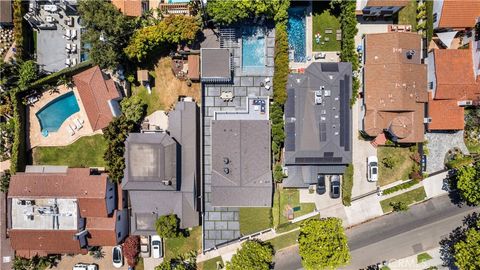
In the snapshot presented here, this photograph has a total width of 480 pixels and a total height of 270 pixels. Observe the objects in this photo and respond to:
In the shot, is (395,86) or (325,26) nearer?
(395,86)

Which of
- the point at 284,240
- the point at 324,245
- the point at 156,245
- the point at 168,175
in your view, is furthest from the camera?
the point at 284,240

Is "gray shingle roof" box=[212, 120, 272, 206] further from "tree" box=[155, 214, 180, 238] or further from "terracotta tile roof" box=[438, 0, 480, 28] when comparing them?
"terracotta tile roof" box=[438, 0, 480, 28]

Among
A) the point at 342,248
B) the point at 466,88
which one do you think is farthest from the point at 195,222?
the point at 466,88

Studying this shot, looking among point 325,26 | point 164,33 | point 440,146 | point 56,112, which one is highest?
point 325,26

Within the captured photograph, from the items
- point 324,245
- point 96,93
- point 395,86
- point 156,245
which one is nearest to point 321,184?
point 324,245

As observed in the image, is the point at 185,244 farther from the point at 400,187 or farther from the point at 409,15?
the point at 409,15

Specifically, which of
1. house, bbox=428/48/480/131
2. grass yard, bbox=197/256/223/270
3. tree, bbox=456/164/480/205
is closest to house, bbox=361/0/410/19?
house, bbox=428/48/480/131

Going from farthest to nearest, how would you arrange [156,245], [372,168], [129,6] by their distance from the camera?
[156,245] → [372,168] → [129,6]

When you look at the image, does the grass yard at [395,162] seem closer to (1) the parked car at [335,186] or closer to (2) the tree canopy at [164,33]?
(1) the parked car at [335,186]
